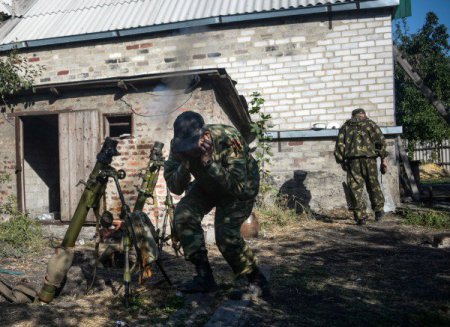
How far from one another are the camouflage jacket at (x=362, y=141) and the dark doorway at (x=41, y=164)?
6.26 meters

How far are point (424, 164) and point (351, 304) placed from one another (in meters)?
20.9

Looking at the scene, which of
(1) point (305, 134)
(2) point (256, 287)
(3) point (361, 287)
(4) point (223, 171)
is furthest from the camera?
(1) point (305, 134)

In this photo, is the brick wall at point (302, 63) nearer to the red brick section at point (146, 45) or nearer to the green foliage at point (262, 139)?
the red brick section at point (146, 45)

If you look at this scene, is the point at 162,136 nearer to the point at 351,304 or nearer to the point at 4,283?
the point at 4,283

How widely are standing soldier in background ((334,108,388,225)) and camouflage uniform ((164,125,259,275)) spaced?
4.76 metres

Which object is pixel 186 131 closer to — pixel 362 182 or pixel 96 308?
pixel 96 308

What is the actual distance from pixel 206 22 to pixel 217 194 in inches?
307

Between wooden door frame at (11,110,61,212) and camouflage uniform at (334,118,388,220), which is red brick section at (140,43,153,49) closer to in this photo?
wooden door frame at (11,110,61,212)

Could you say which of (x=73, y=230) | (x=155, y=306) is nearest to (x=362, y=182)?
(x=155, y=306)

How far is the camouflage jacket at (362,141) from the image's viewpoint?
304 inches

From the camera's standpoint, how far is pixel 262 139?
9.76 metres

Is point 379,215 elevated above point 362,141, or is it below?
below

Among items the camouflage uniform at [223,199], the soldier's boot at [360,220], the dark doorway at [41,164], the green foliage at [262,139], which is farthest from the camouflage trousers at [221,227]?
the dark doorway at [41,164]

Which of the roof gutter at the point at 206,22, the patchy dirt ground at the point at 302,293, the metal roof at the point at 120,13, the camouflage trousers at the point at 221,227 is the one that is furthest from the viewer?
the metal roof at the point at 120,13
